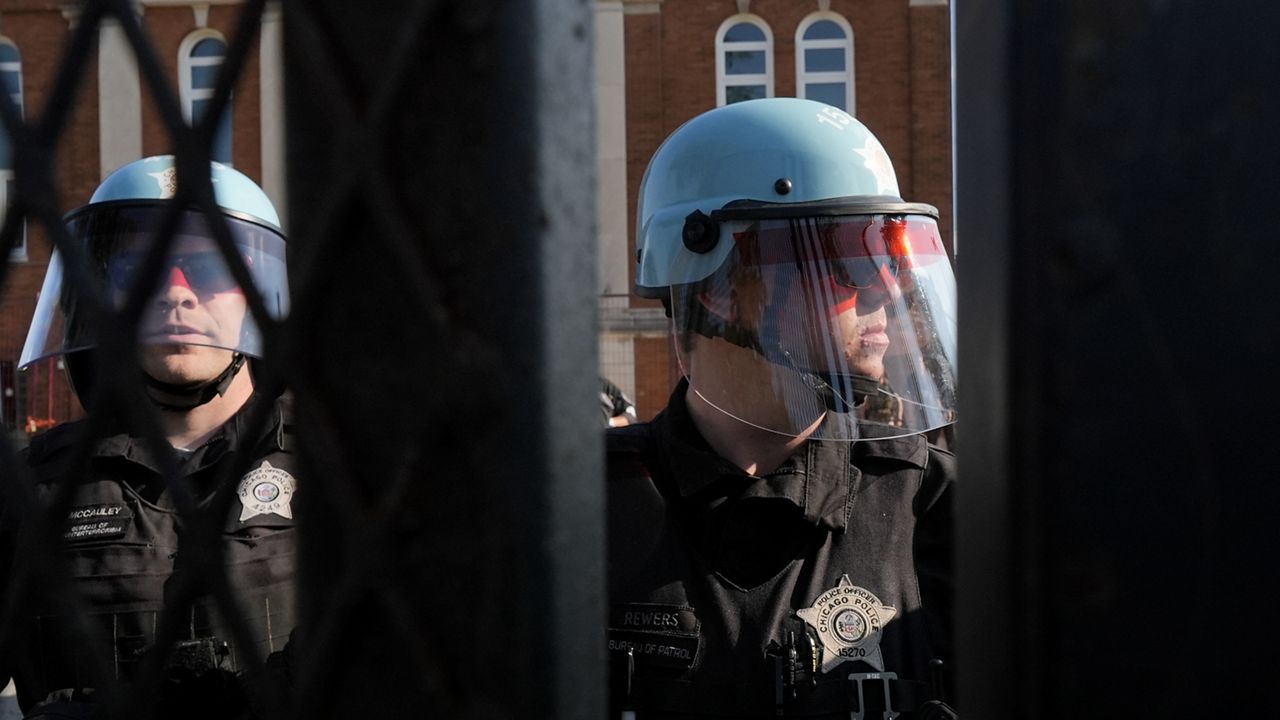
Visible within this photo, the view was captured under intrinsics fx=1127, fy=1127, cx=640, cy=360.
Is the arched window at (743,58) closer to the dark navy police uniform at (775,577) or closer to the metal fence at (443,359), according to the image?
the dark navy police uniform at (775,577)

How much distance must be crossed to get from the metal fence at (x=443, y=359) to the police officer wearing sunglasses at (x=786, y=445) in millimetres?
1438

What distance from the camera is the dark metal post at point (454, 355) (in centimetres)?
47

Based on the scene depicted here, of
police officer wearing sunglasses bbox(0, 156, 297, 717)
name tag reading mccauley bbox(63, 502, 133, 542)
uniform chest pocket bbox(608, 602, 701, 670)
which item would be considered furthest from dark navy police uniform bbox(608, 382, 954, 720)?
name tag reading mccauley bbox(63, 502, 133, 542)

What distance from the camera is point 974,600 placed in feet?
1.77

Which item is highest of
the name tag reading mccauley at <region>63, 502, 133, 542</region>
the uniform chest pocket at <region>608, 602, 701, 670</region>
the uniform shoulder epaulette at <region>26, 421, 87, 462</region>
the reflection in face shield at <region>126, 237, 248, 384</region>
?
the reflection in face shield at <region>126, 237, 248, 384</region>

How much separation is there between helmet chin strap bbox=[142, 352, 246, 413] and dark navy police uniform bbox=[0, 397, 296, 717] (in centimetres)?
11

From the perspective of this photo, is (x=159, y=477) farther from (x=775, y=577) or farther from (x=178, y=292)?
(x=775, y=577)

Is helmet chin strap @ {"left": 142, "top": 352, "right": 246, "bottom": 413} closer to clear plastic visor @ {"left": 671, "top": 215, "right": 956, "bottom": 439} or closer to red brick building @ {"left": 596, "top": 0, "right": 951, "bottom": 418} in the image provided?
clear plastic visor @ {"left": 671, "top": 215, "right": 956, "bottom": 439}

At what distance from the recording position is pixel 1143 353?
49cm

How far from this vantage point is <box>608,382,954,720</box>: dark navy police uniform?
6.21ft

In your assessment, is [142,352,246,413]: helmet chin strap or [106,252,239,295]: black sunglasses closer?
[106,252,239,295]: black sunglasses

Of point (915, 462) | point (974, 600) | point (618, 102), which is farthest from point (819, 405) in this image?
point (618, 102)

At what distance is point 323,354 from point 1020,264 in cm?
31

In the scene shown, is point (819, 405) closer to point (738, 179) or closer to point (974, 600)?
point (738, 179)
